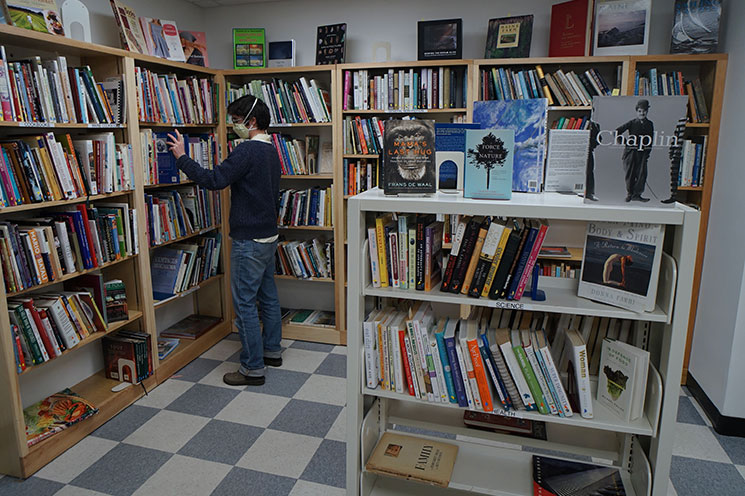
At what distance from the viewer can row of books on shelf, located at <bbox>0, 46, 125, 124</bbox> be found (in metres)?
2.13

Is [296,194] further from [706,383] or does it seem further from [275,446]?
[706,383]

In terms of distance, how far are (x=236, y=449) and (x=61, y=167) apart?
5.22 feet

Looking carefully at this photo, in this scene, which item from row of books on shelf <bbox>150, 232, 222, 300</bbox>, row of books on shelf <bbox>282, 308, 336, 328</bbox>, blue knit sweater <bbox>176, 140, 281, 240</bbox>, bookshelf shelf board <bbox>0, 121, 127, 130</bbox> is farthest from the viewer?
row of books on shelf <bbox>282, 308, 336, 328</bbox>

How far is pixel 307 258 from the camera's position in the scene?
147 inches

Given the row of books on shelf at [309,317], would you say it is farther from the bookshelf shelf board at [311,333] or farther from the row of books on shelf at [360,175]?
the row of books on shelf at [360,175]

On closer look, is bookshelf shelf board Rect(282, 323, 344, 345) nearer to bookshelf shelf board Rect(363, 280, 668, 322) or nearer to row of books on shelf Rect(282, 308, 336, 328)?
row of books on shelf Rect(282, 308, 336, 328)

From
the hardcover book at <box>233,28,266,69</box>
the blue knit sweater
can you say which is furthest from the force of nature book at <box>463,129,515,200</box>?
the hardcover book at <box>233,28,266,69</box>

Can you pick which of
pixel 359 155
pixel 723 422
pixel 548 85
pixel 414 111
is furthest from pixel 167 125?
pixel 723 422

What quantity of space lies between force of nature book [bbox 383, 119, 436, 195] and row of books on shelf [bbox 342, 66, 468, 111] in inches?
72.5

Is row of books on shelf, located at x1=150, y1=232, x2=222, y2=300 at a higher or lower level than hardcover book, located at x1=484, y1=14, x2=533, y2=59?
lower

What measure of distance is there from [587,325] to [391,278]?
2.30 ft

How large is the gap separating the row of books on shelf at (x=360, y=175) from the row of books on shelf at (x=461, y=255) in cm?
181

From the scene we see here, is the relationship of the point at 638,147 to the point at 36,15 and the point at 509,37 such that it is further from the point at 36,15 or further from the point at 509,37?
the point at 36,15

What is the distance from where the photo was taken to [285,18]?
385 centimetres
